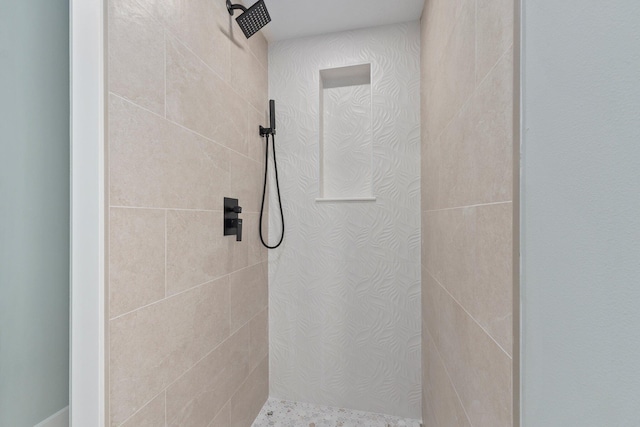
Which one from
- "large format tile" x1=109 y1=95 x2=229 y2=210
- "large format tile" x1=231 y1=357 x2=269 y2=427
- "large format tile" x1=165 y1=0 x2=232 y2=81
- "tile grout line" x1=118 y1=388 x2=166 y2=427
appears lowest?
"large format tile" x1=231 y1=357 x2=269 y2=427

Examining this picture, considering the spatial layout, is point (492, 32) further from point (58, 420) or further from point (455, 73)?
point (58, 420)

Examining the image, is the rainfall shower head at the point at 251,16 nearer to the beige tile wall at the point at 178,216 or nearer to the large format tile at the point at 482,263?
the beige tile wall at the point at 178,216

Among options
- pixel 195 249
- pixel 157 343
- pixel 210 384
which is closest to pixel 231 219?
pixel 195 249

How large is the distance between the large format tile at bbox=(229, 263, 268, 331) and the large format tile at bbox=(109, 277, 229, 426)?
6.0 inches

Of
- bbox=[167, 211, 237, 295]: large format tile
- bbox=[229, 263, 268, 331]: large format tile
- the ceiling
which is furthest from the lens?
the ceiling

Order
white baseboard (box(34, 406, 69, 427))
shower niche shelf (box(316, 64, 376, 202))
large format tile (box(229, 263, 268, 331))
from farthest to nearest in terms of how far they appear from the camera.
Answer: shower niche shelf (box(316, 64, 376, 202)) → large format tile (box(229, 263, 268, 331)) → white baseboard (box(34, 406, 69, 427))

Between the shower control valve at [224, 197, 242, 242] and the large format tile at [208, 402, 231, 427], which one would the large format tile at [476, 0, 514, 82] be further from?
the large format tile at [208, 402, 231, 427]

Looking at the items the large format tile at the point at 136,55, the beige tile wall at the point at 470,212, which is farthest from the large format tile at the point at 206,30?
the beige tile wall at the point at 470,212

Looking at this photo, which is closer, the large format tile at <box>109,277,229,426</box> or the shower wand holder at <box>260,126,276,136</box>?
the large format tile at <box>109,277,229,426</box>

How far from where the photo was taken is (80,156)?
658 millimetres

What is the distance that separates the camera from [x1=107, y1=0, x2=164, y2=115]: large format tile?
705 mm

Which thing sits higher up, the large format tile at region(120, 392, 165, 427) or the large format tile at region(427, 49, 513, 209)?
the large format tile at region(427, 49, 513, 209)

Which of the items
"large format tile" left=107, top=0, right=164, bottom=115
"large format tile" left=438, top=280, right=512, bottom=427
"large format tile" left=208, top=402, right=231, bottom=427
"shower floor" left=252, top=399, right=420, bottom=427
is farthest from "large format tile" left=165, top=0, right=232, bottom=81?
"shower floor" left=252, top=399, right=420, bottom=427

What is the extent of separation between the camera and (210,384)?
1129mm
